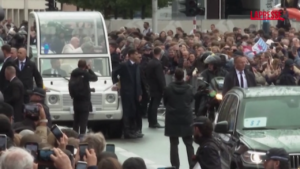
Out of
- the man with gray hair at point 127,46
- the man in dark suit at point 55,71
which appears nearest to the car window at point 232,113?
the man in dark suit at point 55,71

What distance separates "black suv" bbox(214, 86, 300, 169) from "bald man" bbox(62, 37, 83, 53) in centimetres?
806

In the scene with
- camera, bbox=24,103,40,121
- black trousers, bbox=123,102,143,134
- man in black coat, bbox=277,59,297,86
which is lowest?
black trousers, bbox=123,102,143,134

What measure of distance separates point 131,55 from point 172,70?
544cm

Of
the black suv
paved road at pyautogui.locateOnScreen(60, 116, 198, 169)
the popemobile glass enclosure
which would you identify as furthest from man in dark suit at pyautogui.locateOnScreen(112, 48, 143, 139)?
the black suv

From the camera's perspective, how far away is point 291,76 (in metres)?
20.6

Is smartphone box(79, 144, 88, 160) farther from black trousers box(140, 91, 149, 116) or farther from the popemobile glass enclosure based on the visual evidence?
black trousers box(140, 91, 149, 116)

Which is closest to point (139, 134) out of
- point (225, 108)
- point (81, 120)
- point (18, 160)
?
point (81, 120)

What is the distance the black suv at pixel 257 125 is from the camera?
40.8 ft

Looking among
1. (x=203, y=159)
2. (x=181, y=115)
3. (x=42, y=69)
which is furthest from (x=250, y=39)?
(x=203, y=159)

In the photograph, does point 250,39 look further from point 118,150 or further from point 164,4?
point 164,4

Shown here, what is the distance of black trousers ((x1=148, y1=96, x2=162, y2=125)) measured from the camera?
22375 mm

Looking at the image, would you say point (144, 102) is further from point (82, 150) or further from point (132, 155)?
point (82, 150)

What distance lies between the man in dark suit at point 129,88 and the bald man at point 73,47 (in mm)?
1476

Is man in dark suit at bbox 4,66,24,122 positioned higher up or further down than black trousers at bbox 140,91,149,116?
higher up
